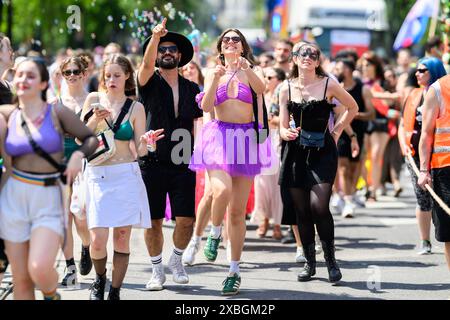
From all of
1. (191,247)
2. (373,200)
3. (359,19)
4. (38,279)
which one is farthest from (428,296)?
(359,19)

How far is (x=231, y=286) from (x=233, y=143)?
1.15 m

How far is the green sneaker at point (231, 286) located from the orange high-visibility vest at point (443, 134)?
1.82m

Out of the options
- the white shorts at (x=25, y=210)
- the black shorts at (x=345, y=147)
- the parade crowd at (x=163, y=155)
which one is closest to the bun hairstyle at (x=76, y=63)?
the parade crowd at (x=163, y=155)

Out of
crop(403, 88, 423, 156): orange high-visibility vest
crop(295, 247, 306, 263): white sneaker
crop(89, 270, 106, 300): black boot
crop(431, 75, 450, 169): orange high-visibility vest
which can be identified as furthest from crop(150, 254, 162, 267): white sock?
crop(403, 88, 423, 156): orange high-visibility vest

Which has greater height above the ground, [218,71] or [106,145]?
[218,71]

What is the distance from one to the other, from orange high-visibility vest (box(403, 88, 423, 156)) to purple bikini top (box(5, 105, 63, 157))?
17.0 ft

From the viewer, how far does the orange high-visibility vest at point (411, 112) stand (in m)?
11.1

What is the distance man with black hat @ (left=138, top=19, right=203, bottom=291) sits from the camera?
9188mm

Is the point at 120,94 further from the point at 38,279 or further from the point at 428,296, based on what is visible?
the point at 428,296

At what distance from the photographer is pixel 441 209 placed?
8.55m

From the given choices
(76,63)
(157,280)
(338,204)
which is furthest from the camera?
(338,204)

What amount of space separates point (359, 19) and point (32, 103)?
30630 millimetres

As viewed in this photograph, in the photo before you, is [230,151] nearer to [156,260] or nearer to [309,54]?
[156,260]

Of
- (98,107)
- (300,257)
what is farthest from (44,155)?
(300,257)
